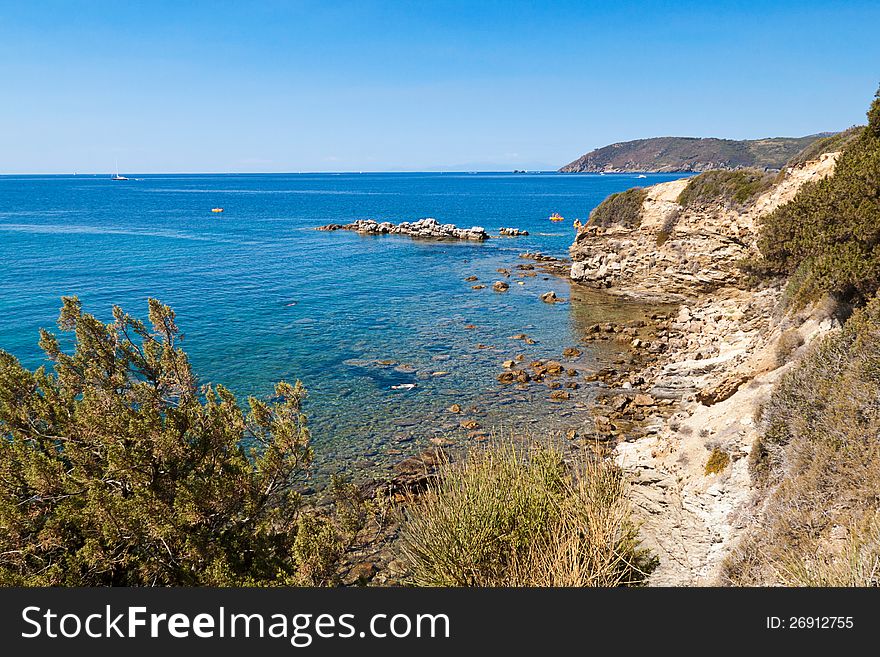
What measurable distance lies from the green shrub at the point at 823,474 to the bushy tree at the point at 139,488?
6.41 m

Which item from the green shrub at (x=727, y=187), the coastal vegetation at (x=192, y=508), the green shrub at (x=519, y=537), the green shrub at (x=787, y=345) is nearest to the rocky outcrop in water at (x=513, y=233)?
the green shrub at (x=727, y=187)

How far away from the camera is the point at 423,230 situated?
8138 cm

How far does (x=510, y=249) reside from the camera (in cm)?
6725

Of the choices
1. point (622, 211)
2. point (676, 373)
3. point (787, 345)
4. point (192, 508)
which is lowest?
point (676, 373)

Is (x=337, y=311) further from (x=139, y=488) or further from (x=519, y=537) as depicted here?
(x=519, y=537)

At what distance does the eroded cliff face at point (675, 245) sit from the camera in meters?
34.4

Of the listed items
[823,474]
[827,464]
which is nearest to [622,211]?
[827,464]

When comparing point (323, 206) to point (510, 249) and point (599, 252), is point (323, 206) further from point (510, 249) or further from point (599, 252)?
point (599, 252)

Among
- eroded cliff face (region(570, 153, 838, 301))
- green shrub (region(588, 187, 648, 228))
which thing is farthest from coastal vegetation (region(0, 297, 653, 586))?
green shrub (region(588, 187, 648, 228))

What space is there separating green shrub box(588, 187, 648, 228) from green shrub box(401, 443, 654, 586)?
41.5 metres

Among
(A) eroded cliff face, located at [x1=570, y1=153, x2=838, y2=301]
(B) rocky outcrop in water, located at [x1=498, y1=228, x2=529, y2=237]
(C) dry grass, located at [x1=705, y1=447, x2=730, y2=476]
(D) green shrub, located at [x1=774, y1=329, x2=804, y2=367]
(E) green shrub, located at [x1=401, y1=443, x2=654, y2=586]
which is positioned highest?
(B) rocky outcrop in water, located at [x1=498, y1=228, x2=529, y2=237]

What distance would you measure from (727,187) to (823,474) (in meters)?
37.2

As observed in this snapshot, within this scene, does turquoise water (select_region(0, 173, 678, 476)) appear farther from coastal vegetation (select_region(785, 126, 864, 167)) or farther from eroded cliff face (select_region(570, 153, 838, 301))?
coastal vegetation (select_region(785, 126, 864, 167))

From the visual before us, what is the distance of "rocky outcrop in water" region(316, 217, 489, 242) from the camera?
77.1 m
